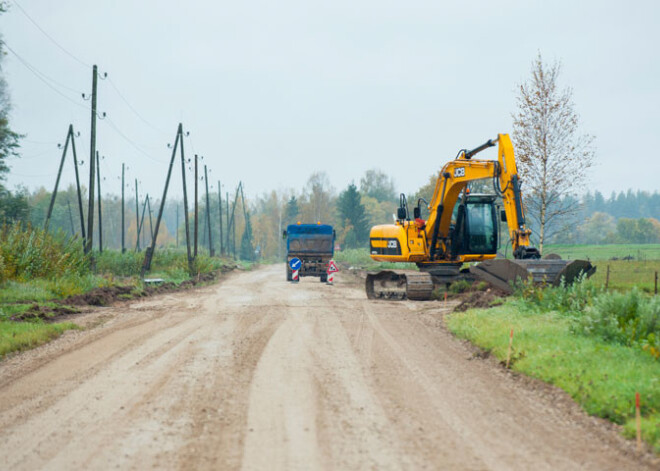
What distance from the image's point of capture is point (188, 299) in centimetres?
2064

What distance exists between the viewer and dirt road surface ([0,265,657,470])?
532 cm

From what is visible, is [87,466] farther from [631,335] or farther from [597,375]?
[631,335]

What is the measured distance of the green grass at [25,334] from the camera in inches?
413

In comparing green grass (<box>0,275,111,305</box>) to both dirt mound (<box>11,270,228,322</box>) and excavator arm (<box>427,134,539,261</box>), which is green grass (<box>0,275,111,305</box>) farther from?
excavator arm (<box>427,134,539,261</box>)

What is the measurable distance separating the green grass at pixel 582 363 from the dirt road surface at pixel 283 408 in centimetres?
25

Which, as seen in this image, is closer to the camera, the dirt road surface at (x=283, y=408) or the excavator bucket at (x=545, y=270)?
the dirt road surface at (x=283, y=408)

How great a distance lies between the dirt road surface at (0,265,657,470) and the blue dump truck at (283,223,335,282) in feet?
64.4

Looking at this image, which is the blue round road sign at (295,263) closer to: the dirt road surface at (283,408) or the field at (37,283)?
the field at (37,283)

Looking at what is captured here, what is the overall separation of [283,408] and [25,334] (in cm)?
693

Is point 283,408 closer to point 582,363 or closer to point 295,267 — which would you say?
point 582,363

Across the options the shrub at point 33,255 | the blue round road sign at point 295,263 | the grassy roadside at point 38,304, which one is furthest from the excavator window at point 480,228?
the shrub at point 33,255

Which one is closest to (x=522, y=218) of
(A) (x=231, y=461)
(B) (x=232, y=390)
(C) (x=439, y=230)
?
(C) (x=439, y=230)

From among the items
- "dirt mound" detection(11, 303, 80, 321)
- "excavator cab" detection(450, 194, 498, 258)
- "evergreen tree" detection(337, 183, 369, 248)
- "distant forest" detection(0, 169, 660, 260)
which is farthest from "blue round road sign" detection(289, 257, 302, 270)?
"evergreen tree" detection(337, 183, 369, 248)

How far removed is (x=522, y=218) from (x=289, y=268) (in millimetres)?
17329
